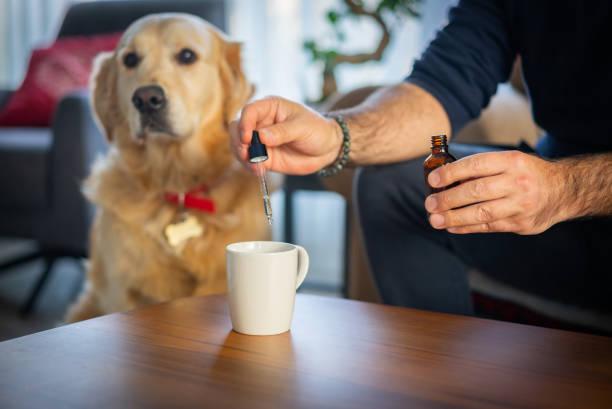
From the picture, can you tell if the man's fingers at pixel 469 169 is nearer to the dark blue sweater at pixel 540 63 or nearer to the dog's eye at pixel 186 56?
the dark blue sweater at pixel 540 63

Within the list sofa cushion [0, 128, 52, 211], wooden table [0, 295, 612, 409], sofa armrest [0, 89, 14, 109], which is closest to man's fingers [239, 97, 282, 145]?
wooden table [0, 295, 612, 409]

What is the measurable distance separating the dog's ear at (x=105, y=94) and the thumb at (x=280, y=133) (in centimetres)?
83

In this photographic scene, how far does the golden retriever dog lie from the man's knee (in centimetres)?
42

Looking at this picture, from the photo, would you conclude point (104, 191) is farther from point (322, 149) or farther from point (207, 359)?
point (207, 359)

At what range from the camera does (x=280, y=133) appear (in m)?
0.93

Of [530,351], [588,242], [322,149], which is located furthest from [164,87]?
[530,351]

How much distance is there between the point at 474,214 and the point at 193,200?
Answer: 87 cm

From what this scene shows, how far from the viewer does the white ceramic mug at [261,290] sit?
28.1 inches

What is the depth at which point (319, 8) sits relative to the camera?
3.05 meters

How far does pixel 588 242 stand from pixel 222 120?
92cm

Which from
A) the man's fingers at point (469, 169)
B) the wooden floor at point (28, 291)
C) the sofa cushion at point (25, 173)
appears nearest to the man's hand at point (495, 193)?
the man's fingers at point (469, 169)

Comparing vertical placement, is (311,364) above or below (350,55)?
below

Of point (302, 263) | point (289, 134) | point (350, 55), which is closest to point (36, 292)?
point (350, 55)

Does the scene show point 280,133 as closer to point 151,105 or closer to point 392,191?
point 392,191
